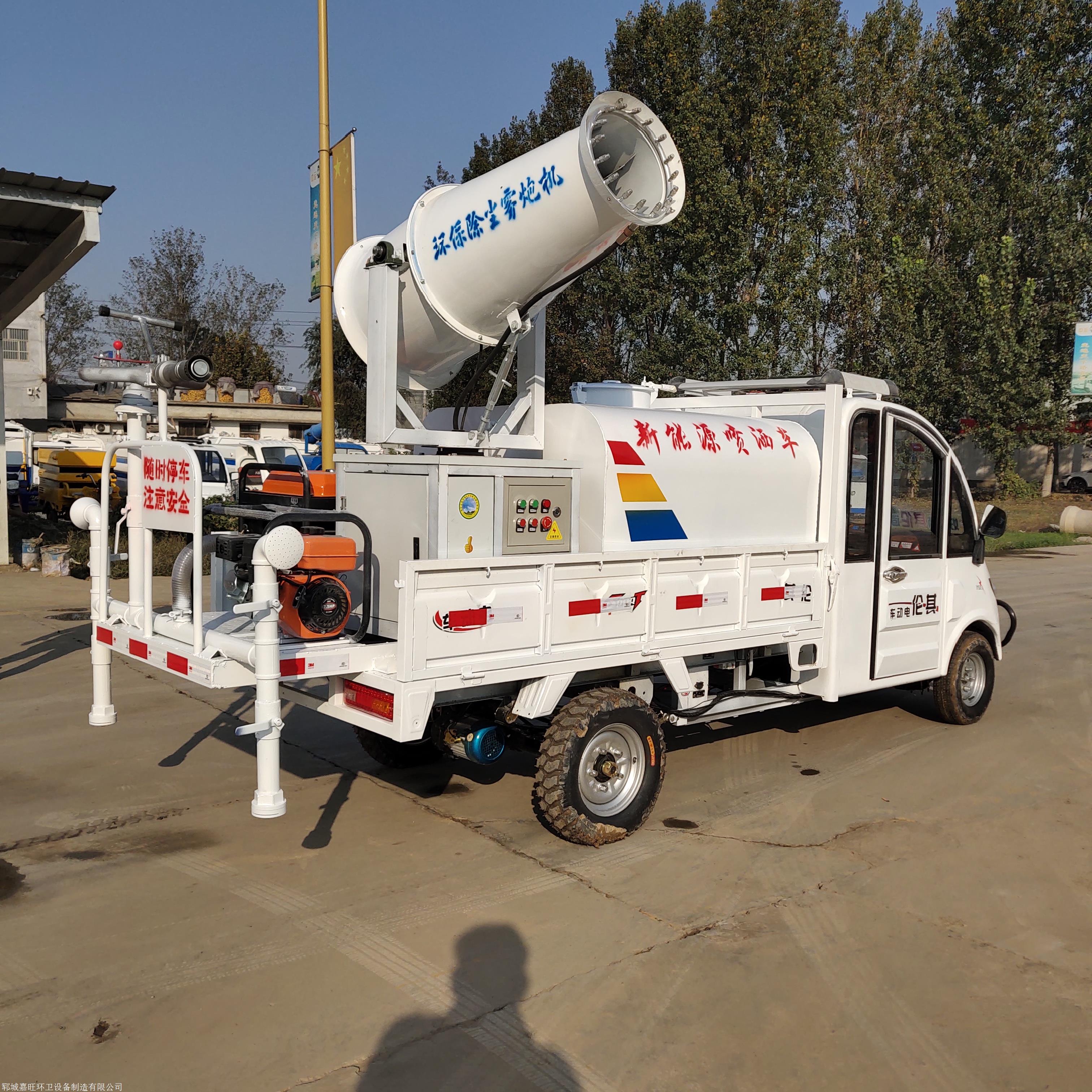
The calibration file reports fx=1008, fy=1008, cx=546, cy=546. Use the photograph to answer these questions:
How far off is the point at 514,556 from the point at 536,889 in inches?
63.0

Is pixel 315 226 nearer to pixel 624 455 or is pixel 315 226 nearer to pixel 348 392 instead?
pixel 624 455

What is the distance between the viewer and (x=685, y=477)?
5938 millimetres

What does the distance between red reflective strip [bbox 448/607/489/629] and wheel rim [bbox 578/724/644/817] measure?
93 centimetres

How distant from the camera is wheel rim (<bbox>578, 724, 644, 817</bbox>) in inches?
208

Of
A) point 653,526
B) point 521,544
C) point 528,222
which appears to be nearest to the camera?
point 528,222

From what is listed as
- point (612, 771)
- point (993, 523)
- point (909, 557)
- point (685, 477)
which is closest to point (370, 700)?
point (612, 771)

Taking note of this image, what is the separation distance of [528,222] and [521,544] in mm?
1644

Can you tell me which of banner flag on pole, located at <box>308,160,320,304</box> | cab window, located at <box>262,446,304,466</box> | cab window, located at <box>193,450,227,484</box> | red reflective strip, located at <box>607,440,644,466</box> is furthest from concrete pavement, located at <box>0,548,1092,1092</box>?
cab window, located at <box>262,446,304,466</box>

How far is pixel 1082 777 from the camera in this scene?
22.1 feet

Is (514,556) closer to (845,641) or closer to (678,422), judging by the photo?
(678,422)

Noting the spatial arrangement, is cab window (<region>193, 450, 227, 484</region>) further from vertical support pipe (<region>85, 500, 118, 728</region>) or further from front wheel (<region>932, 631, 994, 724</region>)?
front wheel (<region>932, 631, 994, 724</region>)

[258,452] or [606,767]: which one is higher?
[258,452]

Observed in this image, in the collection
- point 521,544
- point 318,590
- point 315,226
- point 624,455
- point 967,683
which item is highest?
point 315,226

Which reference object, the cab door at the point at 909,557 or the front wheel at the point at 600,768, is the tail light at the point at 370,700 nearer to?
the front wheel at the point at 600,768
